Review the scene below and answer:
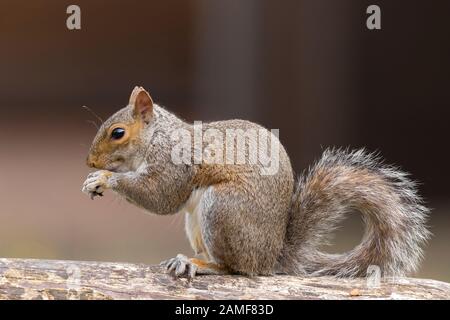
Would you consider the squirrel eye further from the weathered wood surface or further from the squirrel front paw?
the weathered wood surface

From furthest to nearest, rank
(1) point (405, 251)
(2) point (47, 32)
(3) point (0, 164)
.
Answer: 1. (2) point (47, 32)
2. (3) point (0, 164)
3. (1) point (405, 251)

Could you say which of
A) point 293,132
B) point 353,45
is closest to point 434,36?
point 353,45

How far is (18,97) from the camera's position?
568 cm

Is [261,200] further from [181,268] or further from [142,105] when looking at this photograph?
[142,105]

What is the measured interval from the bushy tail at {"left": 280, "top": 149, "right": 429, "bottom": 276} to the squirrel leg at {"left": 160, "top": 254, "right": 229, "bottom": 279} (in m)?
0.19

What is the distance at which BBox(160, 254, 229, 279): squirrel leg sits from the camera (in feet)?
7.34

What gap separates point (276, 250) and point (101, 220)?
2.60m

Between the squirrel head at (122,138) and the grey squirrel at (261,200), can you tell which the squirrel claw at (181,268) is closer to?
the grey squirrel at (261,200)

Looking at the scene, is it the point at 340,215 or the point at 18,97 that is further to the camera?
the point at 18,97

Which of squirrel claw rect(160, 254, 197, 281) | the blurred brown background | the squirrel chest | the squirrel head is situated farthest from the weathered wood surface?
the blurred brown background

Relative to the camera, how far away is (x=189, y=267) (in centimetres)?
225

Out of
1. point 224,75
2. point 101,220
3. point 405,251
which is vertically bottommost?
point 101,220

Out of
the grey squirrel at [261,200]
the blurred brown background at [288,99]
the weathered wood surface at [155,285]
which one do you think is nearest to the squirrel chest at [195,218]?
the grey squirrel at [261,200]
